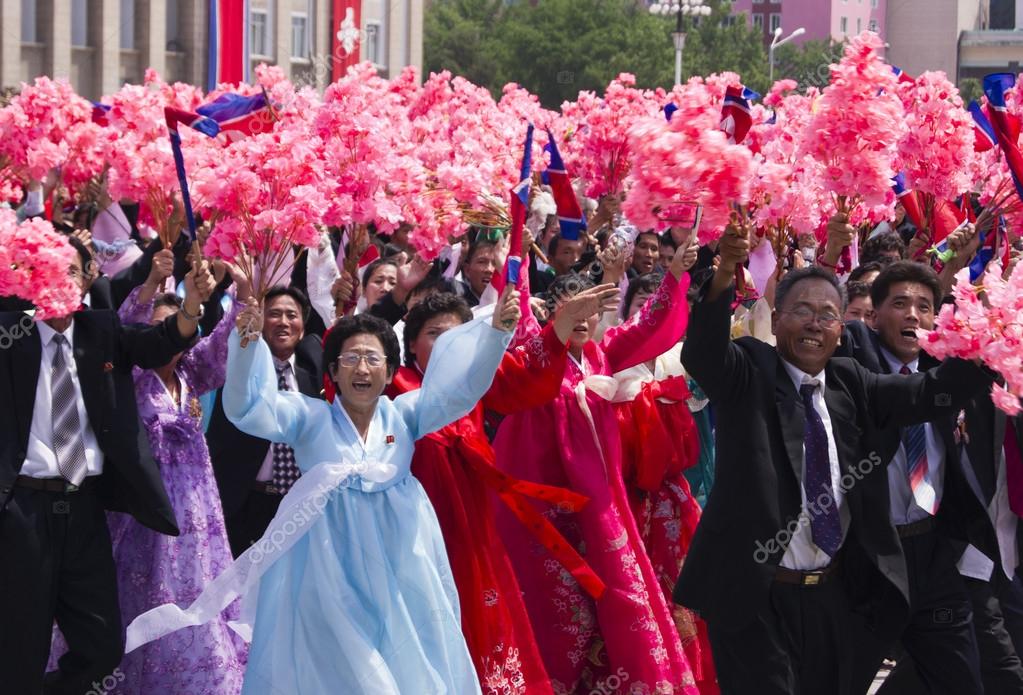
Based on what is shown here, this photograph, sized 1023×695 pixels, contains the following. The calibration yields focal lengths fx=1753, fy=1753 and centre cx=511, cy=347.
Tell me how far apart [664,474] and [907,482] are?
1322mm

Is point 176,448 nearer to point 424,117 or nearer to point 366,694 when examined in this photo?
point 366,694

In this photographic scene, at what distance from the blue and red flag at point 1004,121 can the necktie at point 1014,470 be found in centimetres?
95

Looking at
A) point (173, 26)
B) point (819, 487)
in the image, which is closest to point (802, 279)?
point (819, 487)

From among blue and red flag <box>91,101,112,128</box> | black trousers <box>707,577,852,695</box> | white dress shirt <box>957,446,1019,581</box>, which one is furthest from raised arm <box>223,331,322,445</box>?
blue and red flag <box>91,101,112,128</box>

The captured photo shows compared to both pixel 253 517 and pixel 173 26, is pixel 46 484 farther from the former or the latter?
pixel 173 26

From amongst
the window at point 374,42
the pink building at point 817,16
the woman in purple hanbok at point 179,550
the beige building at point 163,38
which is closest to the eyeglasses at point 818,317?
the woman in purple hanbok at point 179,550

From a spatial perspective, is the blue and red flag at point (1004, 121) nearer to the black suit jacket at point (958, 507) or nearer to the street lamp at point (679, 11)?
the black suit jacket at point (958, 507)

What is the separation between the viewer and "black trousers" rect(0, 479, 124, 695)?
19.8 ft

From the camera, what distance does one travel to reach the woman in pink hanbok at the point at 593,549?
6.52 metres

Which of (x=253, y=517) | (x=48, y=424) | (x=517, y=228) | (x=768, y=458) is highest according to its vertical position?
(x=517, y=228)

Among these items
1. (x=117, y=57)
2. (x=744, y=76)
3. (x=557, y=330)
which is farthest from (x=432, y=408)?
(x=744, y=76)

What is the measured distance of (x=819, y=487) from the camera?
5246 millimetres

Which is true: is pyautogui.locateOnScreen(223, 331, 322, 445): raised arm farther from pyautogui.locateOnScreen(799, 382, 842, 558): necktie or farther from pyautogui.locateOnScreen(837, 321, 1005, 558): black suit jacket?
pyautogui.locateOnScreen(837, 321, 1005, 558): black suit jacket

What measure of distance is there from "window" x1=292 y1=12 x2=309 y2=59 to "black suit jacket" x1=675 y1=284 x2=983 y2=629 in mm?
39710
